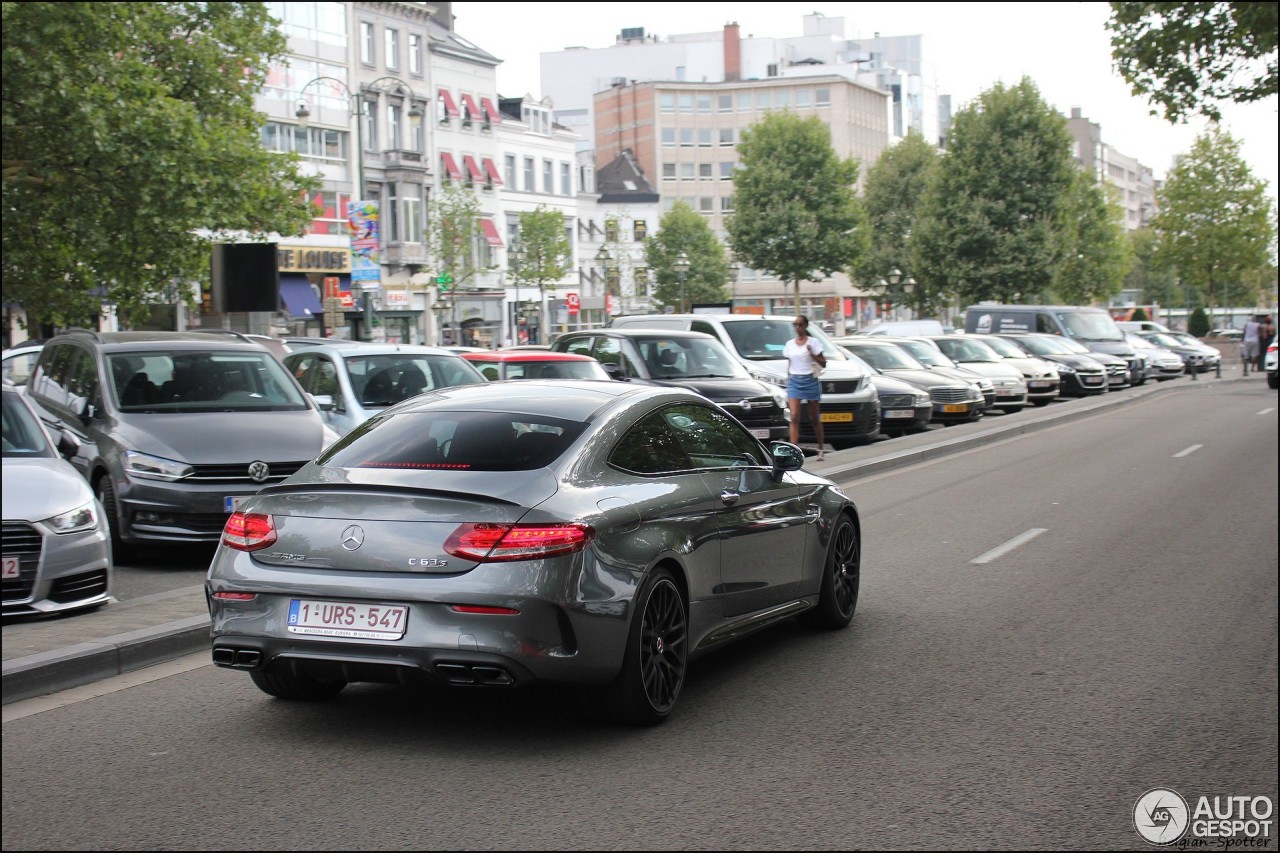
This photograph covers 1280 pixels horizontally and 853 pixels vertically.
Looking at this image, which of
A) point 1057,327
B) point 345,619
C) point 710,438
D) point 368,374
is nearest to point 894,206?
point 1057,327

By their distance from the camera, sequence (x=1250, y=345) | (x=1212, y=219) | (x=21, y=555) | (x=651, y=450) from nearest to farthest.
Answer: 1. (x=651, y=450)
2. (x=21, y=555)
3. (x=1250, y=345)
4. (x=1212, y=219)

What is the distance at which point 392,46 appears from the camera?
221 feet

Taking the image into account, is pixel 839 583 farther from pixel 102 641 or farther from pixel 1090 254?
pixel 1090 254

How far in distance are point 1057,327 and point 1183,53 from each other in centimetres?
1684

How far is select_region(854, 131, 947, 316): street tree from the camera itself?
297 ft

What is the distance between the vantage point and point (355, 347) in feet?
49.9

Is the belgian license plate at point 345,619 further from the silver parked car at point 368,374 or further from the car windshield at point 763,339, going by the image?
the car windshield at point 763,339

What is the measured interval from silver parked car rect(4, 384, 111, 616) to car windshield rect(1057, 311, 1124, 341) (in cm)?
3857

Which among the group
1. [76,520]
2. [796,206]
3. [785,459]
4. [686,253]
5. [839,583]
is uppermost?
[796,206]

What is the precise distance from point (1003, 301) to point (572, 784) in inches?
2781

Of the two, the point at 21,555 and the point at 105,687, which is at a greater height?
the point at 21,555

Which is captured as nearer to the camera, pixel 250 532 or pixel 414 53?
pixel 250 532

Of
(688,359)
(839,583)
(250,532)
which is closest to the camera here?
(250,532)

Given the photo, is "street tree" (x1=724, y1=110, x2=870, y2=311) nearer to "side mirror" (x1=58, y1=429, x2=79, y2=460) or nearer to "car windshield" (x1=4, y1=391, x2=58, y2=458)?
"side mirror" (x1=58, y1=429, x2=79, y2=460)
